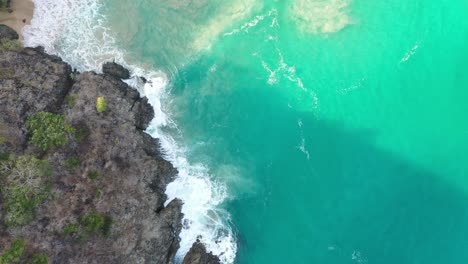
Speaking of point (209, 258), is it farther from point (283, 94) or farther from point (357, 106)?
point (357, 106)

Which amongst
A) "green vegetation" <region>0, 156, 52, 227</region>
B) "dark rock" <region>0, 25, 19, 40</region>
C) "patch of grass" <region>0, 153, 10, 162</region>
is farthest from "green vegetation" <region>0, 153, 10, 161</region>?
"dark rock" <region>0, 25, 19, 40</region>

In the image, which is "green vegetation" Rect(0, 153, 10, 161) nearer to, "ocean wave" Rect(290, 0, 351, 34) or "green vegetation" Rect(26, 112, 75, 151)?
"green vegetation" Rect(26, 112, 75, 151)

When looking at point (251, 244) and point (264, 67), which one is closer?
point (251, 244)

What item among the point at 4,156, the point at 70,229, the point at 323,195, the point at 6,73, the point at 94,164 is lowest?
the point at 70,229

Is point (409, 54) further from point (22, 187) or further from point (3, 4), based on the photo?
point (3, 4)

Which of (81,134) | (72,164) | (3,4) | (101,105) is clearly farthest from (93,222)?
(3,4)

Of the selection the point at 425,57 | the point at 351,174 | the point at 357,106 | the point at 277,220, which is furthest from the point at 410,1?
the point at 277,220
